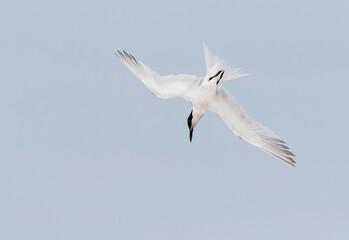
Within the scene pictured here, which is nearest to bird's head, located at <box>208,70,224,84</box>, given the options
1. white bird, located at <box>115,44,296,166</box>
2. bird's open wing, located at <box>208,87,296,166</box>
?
white bird, located at <box>115,44,296,166</box>

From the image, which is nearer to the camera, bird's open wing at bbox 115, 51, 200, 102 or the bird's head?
the bird's head

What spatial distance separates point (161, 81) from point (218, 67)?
1250 mm

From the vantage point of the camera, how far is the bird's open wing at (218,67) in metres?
15.5

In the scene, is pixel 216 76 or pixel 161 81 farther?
pixel 161 81

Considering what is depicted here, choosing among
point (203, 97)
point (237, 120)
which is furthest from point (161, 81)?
point (237, 120)

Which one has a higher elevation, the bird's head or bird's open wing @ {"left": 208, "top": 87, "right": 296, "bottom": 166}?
the bird's head

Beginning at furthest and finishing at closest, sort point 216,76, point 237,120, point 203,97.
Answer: point 237,120 → point 203,97 → point 216,76

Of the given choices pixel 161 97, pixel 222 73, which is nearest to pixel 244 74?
pixel 222 73

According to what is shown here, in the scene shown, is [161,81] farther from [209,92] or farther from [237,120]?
[237,120]

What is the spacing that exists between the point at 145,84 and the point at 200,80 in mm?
1133

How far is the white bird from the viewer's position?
15516mm

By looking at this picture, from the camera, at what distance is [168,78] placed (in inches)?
630

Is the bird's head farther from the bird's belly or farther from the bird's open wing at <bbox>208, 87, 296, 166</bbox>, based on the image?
the bird's open wing at <bbox>208, 87, 296, 166</bbox>

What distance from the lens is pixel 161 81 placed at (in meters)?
16.0
